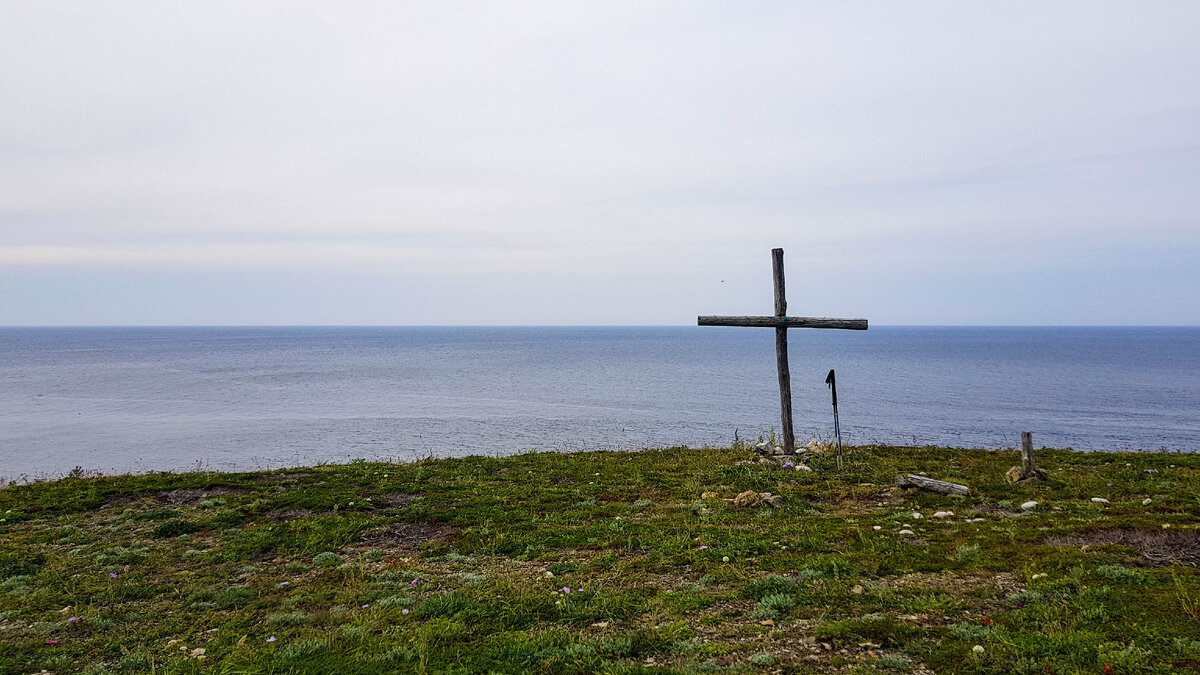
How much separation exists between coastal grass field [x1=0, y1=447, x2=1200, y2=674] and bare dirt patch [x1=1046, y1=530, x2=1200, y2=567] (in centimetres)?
5

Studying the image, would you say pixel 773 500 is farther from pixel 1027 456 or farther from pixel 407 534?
pixel 407 534

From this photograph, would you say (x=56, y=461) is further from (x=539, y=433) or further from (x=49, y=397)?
(x=49, y=397)

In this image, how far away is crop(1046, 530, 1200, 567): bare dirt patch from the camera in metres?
8.71

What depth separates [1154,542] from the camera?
934 cm

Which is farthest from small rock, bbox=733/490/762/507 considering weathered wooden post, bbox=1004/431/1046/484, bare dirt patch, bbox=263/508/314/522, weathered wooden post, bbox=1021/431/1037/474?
bare dirt patch, bbox=263/508/314/522

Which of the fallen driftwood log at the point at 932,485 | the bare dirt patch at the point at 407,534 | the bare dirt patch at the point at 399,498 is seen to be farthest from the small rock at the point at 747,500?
the bare dirt patch at the point at 399,498

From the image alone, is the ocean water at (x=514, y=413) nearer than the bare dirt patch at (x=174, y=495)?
No

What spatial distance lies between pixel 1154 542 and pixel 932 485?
5519 mm

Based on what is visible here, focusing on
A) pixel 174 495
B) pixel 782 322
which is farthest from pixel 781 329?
pixel 174 495

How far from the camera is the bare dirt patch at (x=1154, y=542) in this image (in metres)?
8.71

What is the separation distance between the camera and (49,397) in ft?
219

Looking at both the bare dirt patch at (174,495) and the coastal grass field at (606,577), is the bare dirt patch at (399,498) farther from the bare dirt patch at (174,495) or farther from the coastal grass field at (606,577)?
the bare dirt patch at (174,495)

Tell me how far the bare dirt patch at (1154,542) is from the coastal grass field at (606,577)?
45mm

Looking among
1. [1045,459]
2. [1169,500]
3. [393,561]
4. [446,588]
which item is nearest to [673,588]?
[446,588]
